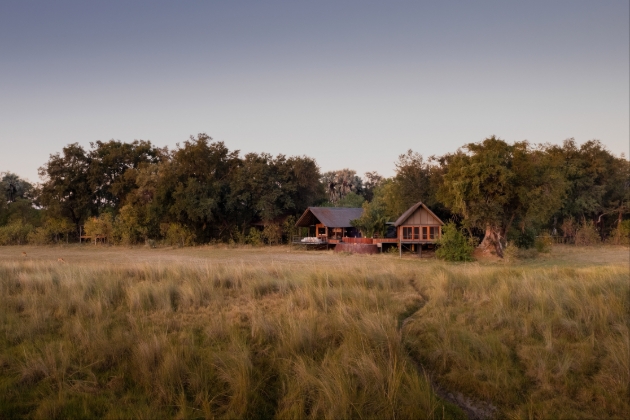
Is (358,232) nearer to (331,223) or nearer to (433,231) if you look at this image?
(331,223)

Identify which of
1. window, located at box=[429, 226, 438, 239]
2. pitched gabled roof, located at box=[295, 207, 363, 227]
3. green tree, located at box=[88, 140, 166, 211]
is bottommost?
window, located at box=[429, 226, 438, 239]

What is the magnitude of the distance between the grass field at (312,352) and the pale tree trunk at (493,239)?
2020cm

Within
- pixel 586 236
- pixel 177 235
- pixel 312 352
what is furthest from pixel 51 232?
pixel 586 236

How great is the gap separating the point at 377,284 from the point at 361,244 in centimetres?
2327

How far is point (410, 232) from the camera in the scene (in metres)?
32.8

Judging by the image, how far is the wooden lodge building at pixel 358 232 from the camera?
107 feet

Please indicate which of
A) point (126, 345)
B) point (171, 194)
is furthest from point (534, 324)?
point (171, 194)

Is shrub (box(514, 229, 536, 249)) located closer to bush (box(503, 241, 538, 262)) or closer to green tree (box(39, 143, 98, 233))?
bush (box(503, 241, 538, 262))

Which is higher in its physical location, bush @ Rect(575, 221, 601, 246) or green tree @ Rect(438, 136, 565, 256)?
green tree @ Rect(438, 136, 565, 256)

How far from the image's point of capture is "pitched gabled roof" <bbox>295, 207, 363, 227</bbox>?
39.5 metres

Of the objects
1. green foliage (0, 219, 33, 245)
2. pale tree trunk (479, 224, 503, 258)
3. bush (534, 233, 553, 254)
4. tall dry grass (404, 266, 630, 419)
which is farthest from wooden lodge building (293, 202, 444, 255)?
green foliage (0, 219, 33, 245)

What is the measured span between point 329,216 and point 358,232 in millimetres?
3379

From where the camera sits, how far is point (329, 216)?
132 feet

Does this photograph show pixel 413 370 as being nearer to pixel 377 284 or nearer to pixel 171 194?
pixel 377 284
